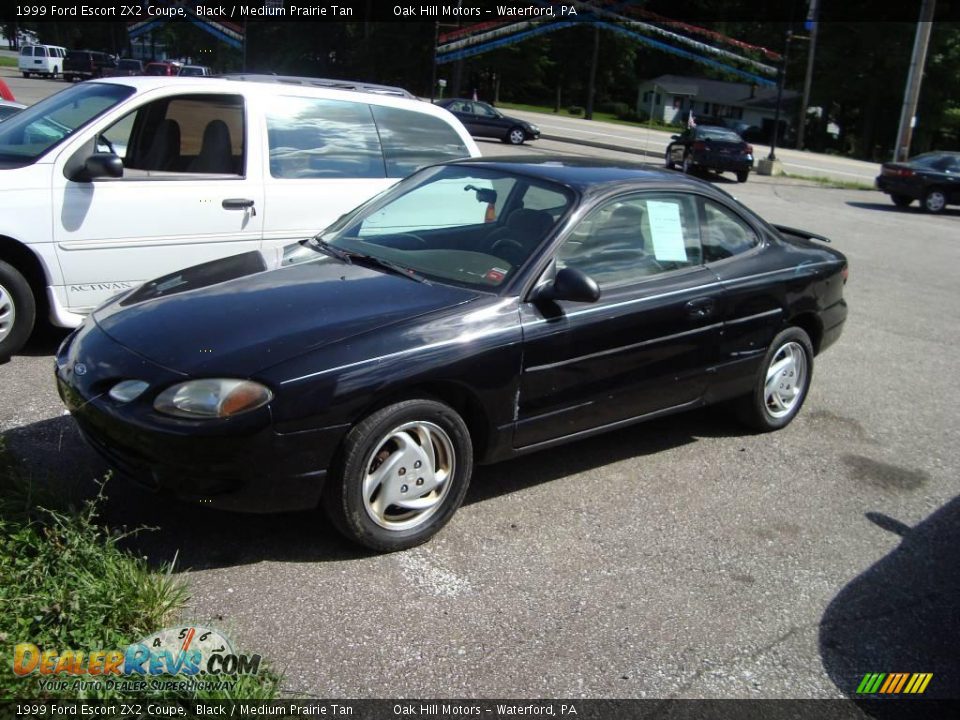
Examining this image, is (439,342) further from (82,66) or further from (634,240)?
(82,66)

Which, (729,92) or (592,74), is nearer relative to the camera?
(592,74)

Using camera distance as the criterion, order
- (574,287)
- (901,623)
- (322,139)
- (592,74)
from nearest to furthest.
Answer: (901,623)
(574,287)
(322,139)
(592,74)

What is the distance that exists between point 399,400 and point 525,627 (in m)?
1.02

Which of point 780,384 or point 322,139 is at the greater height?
point 322,139

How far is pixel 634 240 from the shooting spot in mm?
4766

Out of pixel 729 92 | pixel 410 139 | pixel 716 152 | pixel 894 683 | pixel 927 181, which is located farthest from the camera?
pixel 729 92

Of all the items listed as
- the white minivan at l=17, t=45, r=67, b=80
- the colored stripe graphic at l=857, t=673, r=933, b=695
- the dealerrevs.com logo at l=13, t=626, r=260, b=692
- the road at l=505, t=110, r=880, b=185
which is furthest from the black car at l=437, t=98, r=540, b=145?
the dealerrevs.com logo at l=13, t=626, r=260, b=692

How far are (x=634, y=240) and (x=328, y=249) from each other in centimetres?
160

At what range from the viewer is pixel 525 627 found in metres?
3.37

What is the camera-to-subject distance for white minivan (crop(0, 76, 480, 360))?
5676mm

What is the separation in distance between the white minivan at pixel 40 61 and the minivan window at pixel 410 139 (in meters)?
51.2

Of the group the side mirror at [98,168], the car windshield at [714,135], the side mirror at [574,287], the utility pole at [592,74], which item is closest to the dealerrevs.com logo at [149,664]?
the side mirror at [574,287]

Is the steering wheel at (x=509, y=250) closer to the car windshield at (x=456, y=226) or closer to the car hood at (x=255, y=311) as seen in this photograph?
the car windshield at (x=456, y=226)

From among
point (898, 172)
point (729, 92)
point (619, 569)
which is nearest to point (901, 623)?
point (619, 569)
